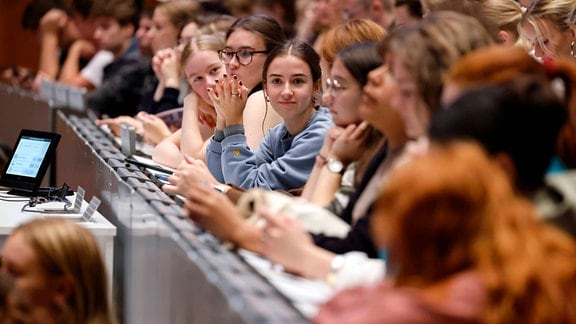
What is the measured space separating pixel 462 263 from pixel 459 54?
70cm

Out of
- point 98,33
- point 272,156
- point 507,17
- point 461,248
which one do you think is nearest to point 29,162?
point 272,156

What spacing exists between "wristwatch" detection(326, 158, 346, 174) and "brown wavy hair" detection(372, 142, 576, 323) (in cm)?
111

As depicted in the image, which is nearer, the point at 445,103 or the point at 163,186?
the point at 445,103

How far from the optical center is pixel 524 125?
2211 mm

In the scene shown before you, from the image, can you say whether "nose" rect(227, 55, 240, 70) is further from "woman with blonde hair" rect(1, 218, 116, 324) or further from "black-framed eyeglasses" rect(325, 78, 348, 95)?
"woman with blonde hair" rect(1, 218, 116, 324)

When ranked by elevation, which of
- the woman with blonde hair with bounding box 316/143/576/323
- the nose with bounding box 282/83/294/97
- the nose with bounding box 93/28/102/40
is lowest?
the nose with bounding box 93/28/102/40

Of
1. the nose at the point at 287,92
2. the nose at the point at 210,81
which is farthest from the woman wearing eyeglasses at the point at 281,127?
the nose at the point at 210,81

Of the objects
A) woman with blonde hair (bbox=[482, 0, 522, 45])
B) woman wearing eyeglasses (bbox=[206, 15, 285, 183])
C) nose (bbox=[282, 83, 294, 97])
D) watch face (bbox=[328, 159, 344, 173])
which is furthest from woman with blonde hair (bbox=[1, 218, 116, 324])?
woman with blonde hair (bbox=[482, 0, 522, 45])

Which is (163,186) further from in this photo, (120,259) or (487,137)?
(487,137)

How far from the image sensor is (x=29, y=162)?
16.1 feet

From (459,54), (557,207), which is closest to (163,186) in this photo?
(459,54)

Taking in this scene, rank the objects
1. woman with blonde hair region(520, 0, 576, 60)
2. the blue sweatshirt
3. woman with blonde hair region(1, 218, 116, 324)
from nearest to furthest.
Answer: woman with blonde hair region(1, 218, 116, 324), the blue sweatshirt, woman with blonde hair region(520, 0, 576, 60)

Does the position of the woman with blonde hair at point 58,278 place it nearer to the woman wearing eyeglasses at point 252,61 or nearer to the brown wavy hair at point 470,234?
the brown wavy hair at point 470,234

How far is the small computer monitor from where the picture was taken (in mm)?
4785
